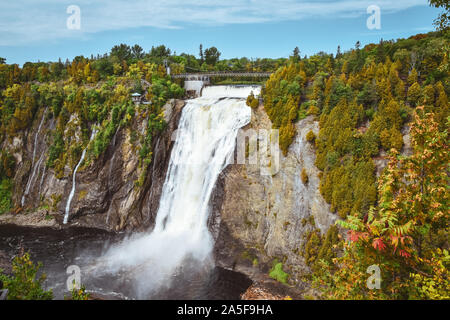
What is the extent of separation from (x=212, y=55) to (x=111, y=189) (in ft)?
120

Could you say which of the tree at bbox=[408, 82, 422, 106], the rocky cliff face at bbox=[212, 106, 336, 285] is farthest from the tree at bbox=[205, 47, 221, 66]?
the tree at bbox=[408, 82, 422, 106]

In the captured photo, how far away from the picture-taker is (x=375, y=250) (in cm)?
613

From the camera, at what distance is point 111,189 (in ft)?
99.1

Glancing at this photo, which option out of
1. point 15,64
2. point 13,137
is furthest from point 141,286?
point 15,64

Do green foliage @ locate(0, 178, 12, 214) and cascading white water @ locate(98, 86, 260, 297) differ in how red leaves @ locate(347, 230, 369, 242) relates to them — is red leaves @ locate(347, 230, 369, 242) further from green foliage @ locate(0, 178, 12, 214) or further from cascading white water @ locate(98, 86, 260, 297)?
green foliage @ locate(0, 178, 12, 214)

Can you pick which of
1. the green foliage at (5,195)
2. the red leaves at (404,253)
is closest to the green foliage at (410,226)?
the red leaves at (404,253)

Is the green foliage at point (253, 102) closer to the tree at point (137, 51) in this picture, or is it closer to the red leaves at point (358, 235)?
the red leaves at point (358, 235)

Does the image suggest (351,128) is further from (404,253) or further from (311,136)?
(404,253)

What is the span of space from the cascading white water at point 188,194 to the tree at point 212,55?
2973cm

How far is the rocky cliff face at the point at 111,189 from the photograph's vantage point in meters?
28.8

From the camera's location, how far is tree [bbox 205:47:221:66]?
56656mm

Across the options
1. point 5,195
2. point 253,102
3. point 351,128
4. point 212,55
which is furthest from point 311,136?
point 212,55

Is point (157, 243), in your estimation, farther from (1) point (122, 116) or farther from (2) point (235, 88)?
(2) point (235, 88)

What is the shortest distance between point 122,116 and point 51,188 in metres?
11.7
